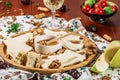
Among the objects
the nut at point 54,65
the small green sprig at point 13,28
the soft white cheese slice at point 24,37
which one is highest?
the soft white cheese slice at point 24,37

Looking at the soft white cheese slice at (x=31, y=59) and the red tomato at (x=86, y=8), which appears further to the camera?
the red tomato at (x=86, y=8)

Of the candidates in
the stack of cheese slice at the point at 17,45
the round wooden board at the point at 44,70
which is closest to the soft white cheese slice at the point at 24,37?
the stack of cheese slice at the point at 17,45

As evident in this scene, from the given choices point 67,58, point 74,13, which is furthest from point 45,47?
point 74,13

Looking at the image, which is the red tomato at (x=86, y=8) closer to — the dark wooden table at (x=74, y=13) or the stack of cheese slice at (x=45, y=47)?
the dark wooden table at (x=74, y=13)

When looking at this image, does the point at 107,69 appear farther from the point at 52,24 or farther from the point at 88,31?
the point at 52,24

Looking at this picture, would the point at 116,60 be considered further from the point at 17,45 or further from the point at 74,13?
the point at 74,13

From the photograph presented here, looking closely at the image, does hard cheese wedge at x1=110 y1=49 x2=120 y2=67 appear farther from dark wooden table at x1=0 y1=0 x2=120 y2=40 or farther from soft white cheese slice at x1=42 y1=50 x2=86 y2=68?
dark wooden table at x1=0 y1=0 x2=120 y2=40

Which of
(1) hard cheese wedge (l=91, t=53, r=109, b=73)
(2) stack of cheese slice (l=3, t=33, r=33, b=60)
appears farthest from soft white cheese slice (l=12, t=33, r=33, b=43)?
(1) hard cheese wedge (l=91, t=53, r=109, b=73)
